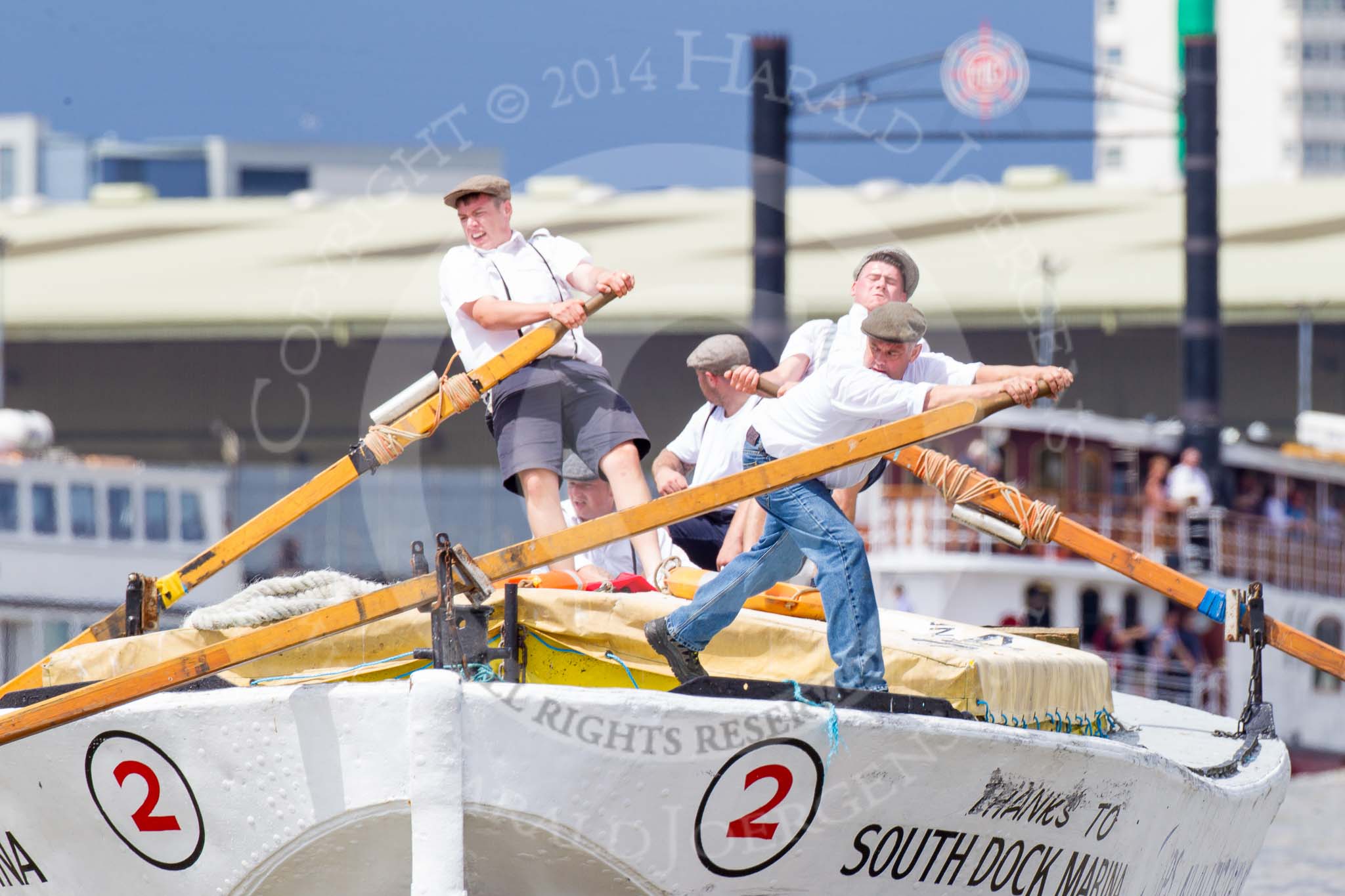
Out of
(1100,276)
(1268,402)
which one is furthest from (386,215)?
(1268,402)

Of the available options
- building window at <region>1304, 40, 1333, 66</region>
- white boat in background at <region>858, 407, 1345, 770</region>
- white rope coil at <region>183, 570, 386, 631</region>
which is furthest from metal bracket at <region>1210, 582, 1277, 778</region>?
building window at <region>1304, 40, 1333, 66</region>

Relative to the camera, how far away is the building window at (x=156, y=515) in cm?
2767

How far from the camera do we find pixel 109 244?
4372 centimetres

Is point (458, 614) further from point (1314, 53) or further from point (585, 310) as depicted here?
point (1314, 53)

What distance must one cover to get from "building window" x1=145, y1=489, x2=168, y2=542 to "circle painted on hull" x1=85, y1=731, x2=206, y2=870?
21.1 meters

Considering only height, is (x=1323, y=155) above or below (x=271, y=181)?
above

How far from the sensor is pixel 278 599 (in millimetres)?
7879

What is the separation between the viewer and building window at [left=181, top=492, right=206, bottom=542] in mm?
28094

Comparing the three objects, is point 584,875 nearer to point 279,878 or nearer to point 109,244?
point 279,878

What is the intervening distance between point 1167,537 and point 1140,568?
18694 millimetres

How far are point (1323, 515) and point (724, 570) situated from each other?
23515mm

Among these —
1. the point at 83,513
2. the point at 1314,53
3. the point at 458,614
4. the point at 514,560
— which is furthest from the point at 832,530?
the point at 1314,53

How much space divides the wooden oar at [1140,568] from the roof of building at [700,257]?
22502mm

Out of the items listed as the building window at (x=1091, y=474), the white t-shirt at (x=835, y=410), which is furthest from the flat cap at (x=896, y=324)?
the building window at (x=1091, y=474)
